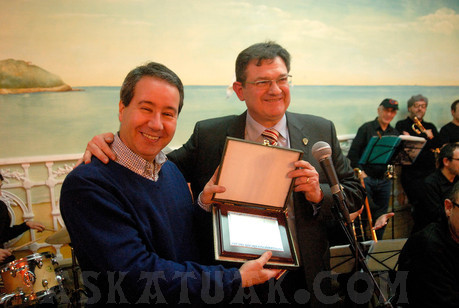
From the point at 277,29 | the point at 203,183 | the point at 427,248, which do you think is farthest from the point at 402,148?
the point at 203,183

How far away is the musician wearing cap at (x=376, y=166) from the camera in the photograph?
4.87 meters

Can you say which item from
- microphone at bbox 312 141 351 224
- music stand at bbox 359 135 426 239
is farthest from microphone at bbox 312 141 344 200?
music stand at bbox 359 135 426 239

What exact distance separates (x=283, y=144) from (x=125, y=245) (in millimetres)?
1061

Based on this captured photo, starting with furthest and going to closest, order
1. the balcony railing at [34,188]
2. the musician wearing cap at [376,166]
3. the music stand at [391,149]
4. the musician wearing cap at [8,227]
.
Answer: the musician wearing cap at [376,166] < the music stand at [391,149] < the balcony railing at [34,188] < the musician wearing cap at [8,227]

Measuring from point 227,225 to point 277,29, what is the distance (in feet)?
14.1

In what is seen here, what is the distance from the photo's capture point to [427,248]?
78.0 inches

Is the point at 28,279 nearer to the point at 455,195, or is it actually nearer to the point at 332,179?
the point at 332,179

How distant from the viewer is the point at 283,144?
1.87 metres

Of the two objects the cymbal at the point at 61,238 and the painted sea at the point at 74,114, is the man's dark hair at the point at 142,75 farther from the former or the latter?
the painted sea at the point at 74,114

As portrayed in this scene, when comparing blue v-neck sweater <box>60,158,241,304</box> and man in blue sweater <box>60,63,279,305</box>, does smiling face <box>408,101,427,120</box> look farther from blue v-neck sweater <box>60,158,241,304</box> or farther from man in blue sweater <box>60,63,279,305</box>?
blue v-neck sweater <box>60,158,241,304</box>

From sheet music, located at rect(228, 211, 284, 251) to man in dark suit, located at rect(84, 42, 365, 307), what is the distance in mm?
200

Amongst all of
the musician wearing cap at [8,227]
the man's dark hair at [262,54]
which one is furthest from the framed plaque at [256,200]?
the musician wearing cap at [8,227]

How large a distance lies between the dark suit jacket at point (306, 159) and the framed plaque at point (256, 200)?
238 millimetres

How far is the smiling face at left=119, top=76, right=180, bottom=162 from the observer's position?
1297 millimetres
